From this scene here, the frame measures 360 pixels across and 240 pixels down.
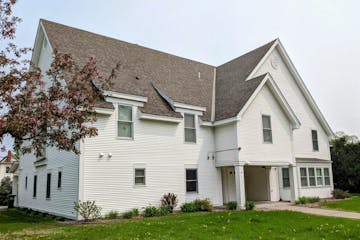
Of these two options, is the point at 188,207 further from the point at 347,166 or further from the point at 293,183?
the point at 347,166

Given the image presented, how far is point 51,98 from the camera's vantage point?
985cm

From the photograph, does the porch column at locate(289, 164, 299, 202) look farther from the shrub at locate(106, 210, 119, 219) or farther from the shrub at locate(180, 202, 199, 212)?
the shrub at locate(106, 210, 119, 219)

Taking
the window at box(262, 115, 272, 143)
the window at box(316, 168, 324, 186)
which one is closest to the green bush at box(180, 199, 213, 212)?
the window at box(262, 115, 272, 143)

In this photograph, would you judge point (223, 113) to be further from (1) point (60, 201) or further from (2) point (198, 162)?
(1) point (60, 201)

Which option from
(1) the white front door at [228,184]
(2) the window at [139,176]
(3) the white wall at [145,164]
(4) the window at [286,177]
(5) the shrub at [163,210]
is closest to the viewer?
(3) the white wall at [145,164]

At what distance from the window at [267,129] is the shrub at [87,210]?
11.0 metres

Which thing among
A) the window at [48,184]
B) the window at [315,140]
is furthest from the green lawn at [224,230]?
the window at [315,140]

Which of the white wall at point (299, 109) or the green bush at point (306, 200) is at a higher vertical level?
the white wall at point (299, 109)

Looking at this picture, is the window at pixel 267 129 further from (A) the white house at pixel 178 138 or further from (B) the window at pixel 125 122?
(B) the window at pixel 125 122

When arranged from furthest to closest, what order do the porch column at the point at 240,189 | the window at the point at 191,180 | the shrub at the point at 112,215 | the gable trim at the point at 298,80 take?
the gable trim at the point at 298,80 < the window at the point at 191,180 < the porch column at the point at 240,189 < the shrub at the point at 112,215

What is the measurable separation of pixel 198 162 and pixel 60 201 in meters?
7.87

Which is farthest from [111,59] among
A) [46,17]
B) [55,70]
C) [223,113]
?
[55,70]

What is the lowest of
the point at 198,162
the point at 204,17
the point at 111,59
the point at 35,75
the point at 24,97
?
the point at 198,162

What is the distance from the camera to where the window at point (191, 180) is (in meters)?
18.8
